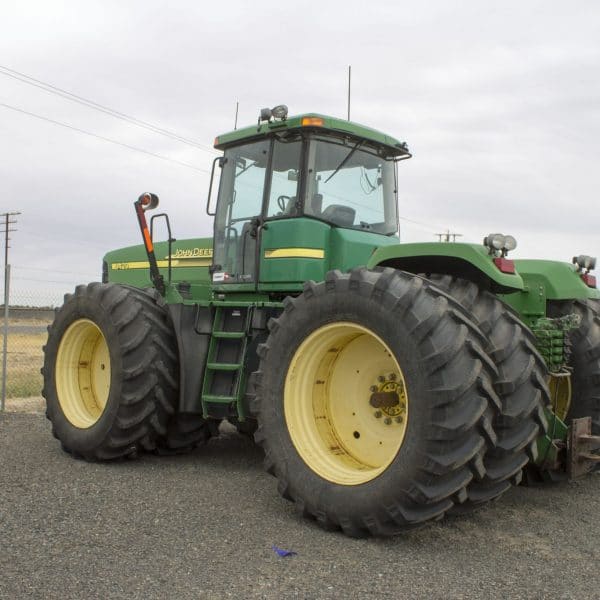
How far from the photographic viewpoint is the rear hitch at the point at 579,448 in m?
4.65

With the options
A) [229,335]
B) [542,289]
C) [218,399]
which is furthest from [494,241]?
[218,399]

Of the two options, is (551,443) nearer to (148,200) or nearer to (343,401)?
(343,401)

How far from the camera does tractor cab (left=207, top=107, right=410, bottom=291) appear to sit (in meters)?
5.93

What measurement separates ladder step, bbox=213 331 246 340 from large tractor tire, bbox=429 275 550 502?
7.16 feet

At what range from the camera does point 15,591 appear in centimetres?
343

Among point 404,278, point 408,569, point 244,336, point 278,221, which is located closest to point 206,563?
point 408,569

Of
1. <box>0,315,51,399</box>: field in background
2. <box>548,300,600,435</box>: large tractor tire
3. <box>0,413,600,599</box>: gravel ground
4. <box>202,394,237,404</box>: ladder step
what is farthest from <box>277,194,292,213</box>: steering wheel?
<box>0,315,51,399</box>: field in background

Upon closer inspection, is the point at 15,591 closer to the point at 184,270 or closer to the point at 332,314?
the point at 332,314

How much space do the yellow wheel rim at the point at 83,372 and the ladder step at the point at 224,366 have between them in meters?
1.45

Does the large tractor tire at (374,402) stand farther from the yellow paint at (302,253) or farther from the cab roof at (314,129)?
the cab roof at (314,129)

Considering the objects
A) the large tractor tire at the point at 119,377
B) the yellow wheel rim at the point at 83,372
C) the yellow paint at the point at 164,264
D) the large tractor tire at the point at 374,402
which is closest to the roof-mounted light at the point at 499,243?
the large tractor tire at the point at 374,402

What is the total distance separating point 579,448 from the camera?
4.68 metres

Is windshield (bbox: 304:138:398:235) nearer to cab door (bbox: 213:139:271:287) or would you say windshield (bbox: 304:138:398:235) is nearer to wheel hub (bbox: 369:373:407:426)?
cab door (bbox: 213:139:271:287)

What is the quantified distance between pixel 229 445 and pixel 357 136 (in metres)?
3.36
